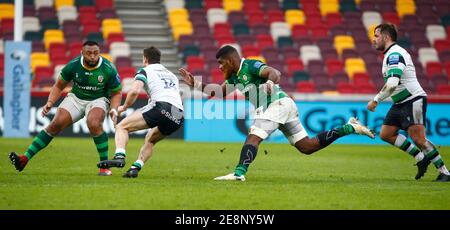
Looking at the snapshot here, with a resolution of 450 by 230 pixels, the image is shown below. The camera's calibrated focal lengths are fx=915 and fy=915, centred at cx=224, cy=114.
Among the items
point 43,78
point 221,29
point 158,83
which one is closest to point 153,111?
point 158,83

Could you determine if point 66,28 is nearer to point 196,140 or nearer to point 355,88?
point 196,140

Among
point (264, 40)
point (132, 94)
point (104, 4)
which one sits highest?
point (104, 4)

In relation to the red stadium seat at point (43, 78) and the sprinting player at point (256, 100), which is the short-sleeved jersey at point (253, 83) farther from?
the red stadium seat at point (43, 78)

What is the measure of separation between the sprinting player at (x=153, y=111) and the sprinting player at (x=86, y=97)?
26.1 inches

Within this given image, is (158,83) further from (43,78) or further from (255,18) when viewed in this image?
(255,18)

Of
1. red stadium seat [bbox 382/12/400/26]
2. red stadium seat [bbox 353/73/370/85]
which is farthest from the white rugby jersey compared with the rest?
red stadium seat [bbox 382/12/400/26]

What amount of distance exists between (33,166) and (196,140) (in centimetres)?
1157

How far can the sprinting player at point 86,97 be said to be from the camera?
45.8 feet

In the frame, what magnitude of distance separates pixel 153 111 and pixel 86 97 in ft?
4.45

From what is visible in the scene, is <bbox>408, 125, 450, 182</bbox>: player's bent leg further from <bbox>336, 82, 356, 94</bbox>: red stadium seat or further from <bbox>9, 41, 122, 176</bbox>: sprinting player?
<bbox>336, 82, 356, 94</bbox>: red stadium seat

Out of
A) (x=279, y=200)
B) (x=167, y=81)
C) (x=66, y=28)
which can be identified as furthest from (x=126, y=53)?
(x=279, y=200)

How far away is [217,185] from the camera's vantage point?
1245 cm

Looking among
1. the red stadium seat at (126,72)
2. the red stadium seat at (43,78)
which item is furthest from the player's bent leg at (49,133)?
the red stadium seat at (126,72)

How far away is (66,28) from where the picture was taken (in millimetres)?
32625
